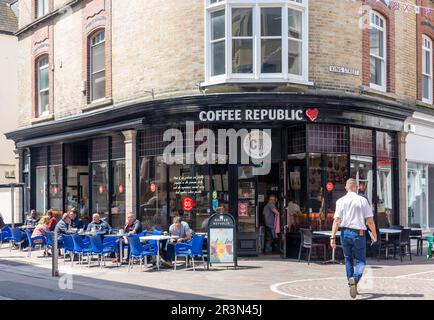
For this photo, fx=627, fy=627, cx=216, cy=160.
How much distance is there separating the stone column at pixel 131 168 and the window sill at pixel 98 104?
1543mm

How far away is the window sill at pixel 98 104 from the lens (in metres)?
19.9

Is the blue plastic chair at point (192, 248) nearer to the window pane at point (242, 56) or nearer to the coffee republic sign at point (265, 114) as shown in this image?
the coffee republic sign at point (265, 114)

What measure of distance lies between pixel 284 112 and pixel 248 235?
3.57 meters

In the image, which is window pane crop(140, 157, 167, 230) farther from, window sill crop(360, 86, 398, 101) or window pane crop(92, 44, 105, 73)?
window sill crop(360, 86, 398, 101)

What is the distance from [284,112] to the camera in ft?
53.4

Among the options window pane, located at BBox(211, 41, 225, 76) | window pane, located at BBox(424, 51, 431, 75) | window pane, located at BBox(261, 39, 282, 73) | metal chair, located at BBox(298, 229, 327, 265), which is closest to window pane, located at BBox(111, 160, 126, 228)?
window pane, located at BBox(211, 41, 225, 76)

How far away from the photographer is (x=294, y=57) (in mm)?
16812

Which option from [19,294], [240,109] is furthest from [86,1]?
[19,294]

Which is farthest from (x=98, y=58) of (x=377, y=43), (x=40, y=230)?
(x=377, y=43)

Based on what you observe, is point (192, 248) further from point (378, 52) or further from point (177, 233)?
point (378, 52)

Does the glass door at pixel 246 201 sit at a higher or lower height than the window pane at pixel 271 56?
lower

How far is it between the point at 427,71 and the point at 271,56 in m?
7.74

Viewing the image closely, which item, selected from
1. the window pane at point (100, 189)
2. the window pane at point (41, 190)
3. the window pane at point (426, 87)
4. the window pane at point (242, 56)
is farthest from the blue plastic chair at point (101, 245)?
the window pane at point (426, 87)

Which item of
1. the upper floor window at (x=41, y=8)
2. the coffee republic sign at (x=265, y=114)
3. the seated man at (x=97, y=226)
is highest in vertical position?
the upper floor window at (x=41, y=8)
